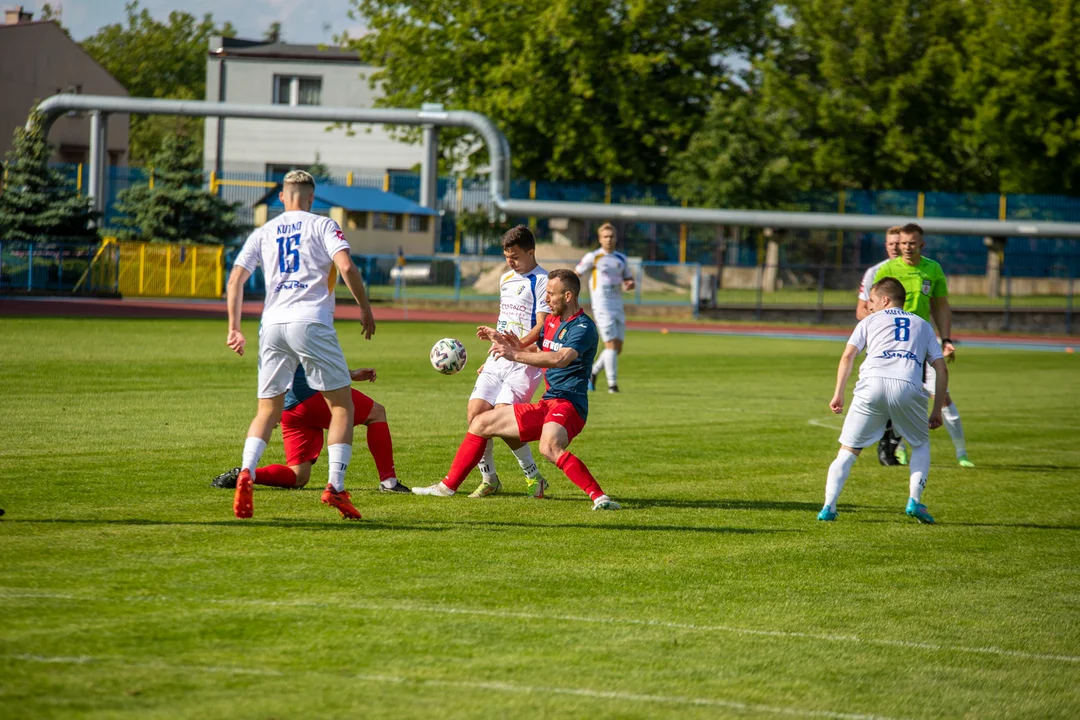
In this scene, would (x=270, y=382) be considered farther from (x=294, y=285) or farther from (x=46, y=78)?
(x=46, y=78)

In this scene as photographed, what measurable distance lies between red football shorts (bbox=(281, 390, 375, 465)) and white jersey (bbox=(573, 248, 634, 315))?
926 centimetres

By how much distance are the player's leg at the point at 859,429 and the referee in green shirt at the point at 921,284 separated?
2.73m

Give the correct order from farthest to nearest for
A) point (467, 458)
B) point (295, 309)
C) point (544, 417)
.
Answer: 1. point (467, 458)
2. point (544, 417)
3. point (295, 309)

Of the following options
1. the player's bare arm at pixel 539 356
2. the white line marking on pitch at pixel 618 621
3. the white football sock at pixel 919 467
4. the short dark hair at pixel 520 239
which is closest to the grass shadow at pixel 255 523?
the player's bare arm at pixel 539 356

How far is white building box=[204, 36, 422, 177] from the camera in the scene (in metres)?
66.1

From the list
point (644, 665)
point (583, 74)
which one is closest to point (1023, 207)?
point (583, 74)

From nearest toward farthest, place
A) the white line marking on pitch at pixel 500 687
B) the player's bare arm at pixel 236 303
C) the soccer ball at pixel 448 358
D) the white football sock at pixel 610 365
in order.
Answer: the white line marking on pitch at pixel 500 687, the player's bare arm at pixel 236 303, the soccer ball at pixel 448 358, the white football sock at pixel 610 365

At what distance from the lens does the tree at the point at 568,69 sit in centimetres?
5112

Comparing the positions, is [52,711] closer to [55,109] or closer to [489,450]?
[489,450]

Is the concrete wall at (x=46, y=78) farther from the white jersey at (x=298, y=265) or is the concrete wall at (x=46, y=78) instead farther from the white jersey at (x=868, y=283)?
the white jersey at (x=298, y=265)

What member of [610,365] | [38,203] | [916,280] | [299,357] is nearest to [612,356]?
[610,365]

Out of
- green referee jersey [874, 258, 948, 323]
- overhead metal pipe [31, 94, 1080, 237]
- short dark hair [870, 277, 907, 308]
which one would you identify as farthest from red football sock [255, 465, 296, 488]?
overhead metal pipe [31, 94, 1080, 237]

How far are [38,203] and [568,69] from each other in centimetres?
2301

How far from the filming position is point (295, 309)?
7664 mm
